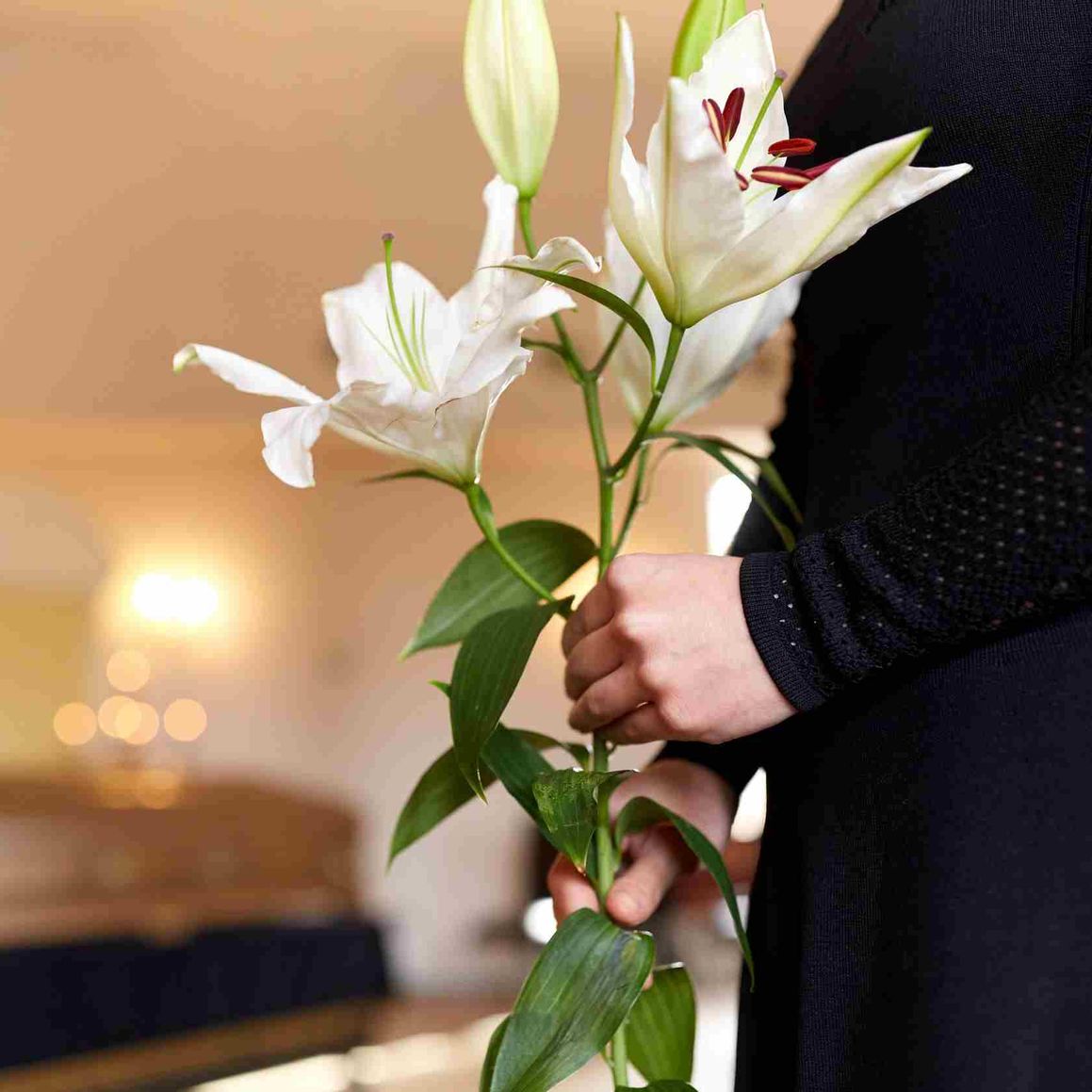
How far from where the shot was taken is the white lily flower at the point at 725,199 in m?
0.40

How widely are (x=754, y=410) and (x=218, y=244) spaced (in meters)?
2.39

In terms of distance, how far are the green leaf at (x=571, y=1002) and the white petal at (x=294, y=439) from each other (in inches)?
8.2

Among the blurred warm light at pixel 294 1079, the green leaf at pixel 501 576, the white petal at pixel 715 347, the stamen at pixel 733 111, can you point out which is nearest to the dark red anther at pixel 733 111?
the stamen at pixel 733 111

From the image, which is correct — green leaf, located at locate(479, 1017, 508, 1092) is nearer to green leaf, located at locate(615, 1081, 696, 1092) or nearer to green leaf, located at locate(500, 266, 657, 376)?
green leaf, located at locate(615, 1081, 696, 1092)

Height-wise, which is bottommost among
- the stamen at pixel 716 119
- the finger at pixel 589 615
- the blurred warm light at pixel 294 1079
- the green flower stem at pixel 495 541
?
the blurred warm light at pixel 294 1079

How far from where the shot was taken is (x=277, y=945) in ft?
15.5

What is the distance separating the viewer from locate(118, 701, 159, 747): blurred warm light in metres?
5.71

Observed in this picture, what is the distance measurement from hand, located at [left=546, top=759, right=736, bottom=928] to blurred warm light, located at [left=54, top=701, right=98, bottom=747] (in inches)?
216

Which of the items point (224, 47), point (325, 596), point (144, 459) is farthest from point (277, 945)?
point (224, 47)

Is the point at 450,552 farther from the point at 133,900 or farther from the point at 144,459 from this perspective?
the point at 133,900

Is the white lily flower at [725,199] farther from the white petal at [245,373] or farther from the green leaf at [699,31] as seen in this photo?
the white petal at [245,373]

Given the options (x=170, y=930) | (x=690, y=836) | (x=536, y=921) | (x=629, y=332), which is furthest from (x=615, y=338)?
(x=536, y=921)

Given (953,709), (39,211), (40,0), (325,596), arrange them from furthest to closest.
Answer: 1. (325,596)
2. (39,211)
3. (40,0)
4. (953,709)

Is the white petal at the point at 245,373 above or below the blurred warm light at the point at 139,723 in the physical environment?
above
